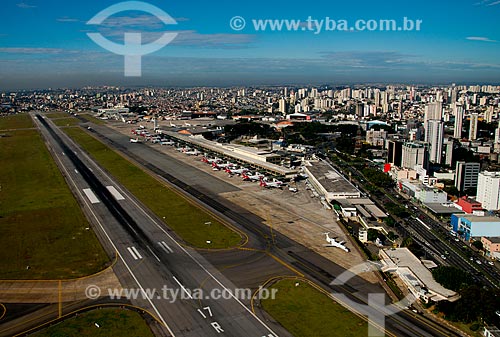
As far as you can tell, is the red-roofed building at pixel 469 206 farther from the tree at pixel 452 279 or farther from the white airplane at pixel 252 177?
the white airplane at pixel 252 177

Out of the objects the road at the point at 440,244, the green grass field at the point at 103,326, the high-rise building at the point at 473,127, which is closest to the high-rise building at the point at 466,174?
the road at the point at 440,244

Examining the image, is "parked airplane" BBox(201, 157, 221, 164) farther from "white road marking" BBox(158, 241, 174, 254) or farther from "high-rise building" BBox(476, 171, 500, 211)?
"high-rise building" BBox(476, 171, 500, 211)

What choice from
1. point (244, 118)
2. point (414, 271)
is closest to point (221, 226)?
point (414, 271)

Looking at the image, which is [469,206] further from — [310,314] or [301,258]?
[310,314]

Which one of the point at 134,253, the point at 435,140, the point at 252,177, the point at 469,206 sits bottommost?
the point at 134,253

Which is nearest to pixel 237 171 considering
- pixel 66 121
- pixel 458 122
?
pixel 458 122
